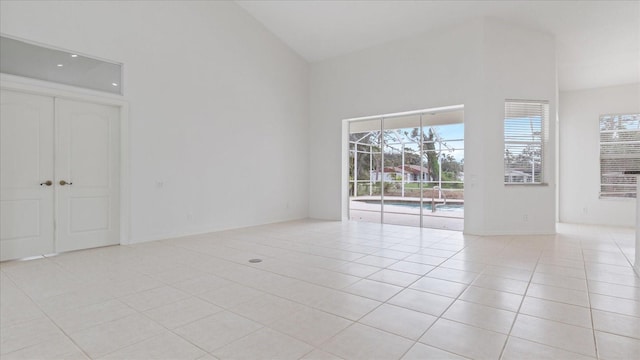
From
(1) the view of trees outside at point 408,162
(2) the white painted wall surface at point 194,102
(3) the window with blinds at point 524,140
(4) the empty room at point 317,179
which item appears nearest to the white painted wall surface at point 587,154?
(4) the empty room at point 317,179

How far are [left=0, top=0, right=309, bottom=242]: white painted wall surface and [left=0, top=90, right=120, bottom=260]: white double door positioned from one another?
15.4 inches

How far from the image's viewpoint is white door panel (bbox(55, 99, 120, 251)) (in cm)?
478

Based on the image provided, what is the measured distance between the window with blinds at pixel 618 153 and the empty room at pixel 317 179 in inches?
2.0

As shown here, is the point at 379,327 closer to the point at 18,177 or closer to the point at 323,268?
the point at 323,268

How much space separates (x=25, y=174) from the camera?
4449mm

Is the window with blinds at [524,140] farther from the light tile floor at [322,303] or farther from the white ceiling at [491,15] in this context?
the light tile floor at [322,303]

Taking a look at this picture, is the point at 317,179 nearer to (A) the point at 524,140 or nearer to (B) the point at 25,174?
(A) the point at 524,140

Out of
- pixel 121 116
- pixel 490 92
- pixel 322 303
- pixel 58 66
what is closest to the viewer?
pixel 322 303

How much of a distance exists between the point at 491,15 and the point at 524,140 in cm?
248

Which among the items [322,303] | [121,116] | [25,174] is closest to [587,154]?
[322,303]

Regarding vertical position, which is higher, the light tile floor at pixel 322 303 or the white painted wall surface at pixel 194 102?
the white painted wall surface at pixel 194 102

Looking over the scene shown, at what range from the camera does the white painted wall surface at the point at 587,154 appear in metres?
7.57

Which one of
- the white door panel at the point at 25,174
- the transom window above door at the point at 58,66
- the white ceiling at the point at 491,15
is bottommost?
the white door panel at the point at 25,174

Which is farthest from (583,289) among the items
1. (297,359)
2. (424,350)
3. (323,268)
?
(297,359)
